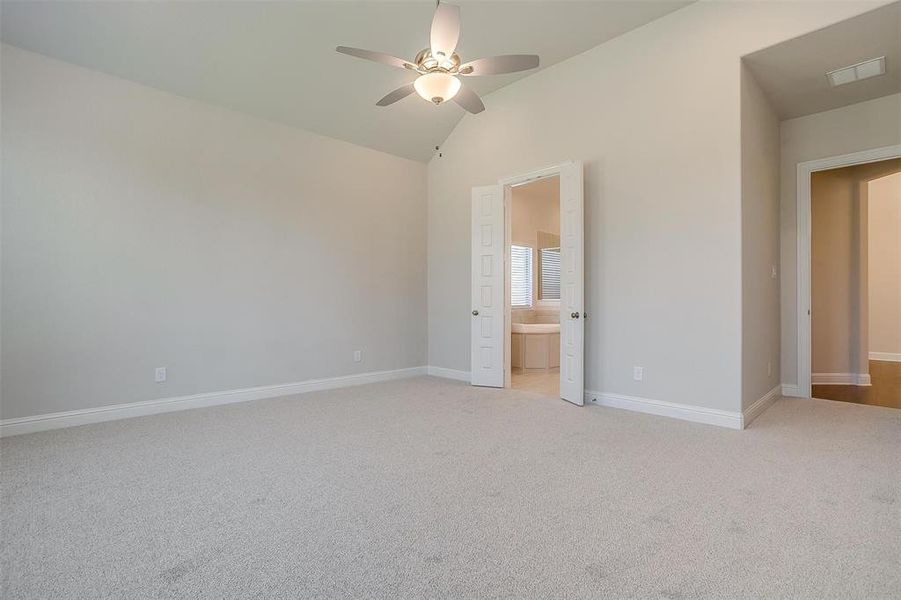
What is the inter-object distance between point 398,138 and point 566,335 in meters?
3.29

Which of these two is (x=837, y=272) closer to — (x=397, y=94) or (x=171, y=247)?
(x=397, y=94)

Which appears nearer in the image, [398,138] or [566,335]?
[566,335]

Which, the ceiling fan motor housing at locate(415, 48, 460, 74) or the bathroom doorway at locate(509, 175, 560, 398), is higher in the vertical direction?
the ceiling fan motor housing at locate(415, 48, 460, 74)

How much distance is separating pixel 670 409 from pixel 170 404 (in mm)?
4594

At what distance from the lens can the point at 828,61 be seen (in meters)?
3.53

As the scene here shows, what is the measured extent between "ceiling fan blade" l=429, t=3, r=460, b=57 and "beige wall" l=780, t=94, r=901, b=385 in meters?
4.17

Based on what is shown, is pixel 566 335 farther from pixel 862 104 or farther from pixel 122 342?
pixel 122 342

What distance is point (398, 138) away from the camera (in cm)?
553

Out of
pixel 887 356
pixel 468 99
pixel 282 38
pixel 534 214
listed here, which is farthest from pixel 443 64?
pixel 887 356

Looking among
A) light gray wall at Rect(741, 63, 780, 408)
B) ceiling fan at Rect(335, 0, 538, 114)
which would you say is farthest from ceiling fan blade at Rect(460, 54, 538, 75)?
Answer: light gray wall at Rect(741, 63, 780, 408)

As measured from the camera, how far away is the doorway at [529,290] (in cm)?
428

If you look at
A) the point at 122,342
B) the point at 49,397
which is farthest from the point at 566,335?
the point at 49,397

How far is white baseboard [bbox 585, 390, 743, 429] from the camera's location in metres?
3.45

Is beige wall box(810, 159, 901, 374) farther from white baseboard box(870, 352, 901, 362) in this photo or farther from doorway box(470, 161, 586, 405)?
doorway box(470, 161, 586, 405)
